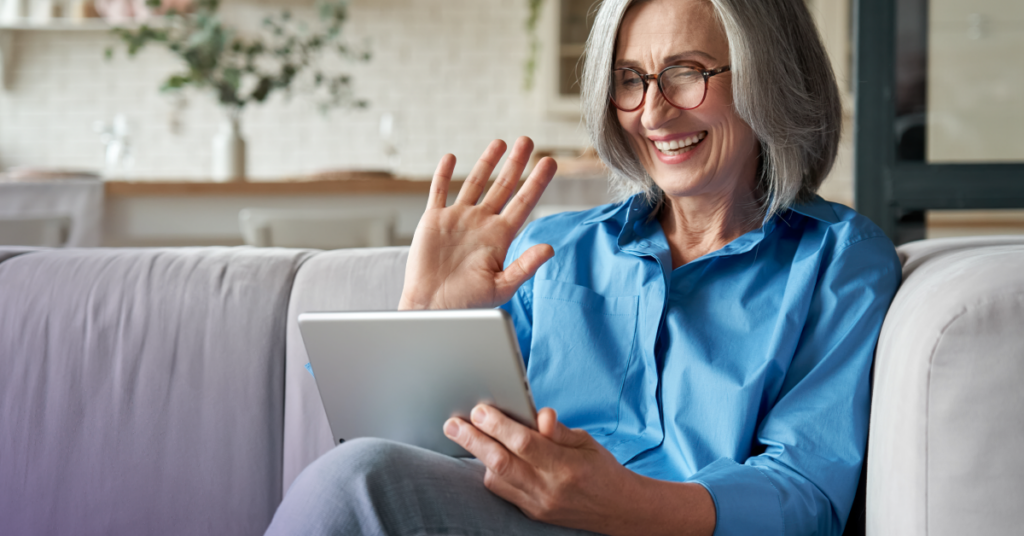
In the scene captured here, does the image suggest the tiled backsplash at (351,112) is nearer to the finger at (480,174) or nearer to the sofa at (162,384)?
the sofa at (162,384)

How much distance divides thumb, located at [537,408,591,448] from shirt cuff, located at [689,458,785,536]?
15 centimetres

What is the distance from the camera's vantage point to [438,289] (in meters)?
1.13

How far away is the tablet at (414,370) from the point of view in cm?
83

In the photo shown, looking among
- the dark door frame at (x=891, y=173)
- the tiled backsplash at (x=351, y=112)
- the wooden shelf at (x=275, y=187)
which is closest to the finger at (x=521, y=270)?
the dark door frame at (x=891, y=173)

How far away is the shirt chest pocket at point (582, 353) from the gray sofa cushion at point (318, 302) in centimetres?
32

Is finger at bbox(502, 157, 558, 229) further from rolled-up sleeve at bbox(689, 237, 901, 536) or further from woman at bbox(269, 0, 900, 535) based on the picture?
rolled-up sleeve at bbox(689, 237, 901, 536)

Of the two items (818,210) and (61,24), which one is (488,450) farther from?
(61,24)

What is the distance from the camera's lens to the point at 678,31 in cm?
111

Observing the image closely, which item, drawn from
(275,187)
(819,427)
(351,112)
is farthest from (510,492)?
(351,112)

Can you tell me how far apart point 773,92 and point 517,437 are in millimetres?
573

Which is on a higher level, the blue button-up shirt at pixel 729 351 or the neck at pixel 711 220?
the neck at pixel 711 220

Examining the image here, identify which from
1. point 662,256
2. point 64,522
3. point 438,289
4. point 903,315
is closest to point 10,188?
point 64,522

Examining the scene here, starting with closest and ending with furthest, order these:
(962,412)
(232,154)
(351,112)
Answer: (962,412)
(232,154)
(351,112)

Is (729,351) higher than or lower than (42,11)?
lower
